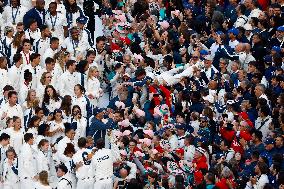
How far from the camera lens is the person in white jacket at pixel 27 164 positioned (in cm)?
2645

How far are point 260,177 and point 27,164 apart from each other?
544cm

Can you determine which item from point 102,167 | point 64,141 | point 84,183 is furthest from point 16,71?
point 102,167

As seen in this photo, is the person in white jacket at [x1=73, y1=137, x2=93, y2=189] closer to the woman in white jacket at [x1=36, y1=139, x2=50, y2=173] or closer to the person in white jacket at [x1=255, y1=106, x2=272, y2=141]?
the woman in white jacket at [x1=36, y1=139, x2=50, y2=173]

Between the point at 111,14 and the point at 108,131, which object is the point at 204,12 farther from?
the point at 108,131

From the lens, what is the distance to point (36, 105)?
2834cm

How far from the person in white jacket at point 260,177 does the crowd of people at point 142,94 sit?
3cm

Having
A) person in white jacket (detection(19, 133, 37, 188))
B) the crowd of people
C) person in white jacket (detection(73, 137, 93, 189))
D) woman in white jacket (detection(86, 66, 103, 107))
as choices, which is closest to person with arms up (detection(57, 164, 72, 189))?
the crowd of people

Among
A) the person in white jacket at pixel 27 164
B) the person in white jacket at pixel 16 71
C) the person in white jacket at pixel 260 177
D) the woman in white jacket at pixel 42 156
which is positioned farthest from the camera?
the person in white jacket at pixel 16 71

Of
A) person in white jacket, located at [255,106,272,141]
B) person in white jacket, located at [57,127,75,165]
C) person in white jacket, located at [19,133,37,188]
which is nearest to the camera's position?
person in white jacket, located at [19,133,37,188]

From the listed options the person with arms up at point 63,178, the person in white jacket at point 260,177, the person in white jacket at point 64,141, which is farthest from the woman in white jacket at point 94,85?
the person in white jacket at point 260,177

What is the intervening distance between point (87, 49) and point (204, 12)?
4076 millimetres

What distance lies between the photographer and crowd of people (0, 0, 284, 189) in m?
26.3

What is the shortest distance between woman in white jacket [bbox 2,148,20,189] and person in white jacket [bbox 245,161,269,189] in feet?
18.1

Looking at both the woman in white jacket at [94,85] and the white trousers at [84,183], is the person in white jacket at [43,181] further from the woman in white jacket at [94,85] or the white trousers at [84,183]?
the woman in white jacket at [94,85]
